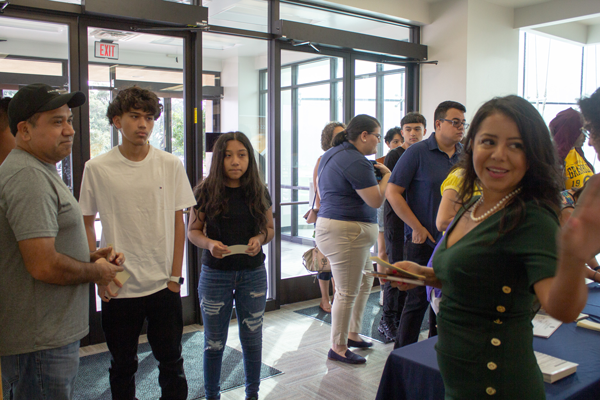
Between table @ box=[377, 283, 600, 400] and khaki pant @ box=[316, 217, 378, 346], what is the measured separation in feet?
4.56

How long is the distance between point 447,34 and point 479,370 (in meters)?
5.07

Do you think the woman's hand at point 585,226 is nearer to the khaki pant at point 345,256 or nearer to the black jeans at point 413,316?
the black jeans at point 413,316

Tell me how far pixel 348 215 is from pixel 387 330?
1219 mm

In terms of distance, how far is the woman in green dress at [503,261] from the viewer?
3.50ft

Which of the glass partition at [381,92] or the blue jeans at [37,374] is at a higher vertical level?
the glass partition at [381,92]

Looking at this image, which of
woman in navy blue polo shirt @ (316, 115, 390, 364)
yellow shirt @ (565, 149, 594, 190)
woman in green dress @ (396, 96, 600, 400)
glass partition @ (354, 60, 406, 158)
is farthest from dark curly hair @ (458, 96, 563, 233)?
glass partition @ (354, 60, 406, 158)

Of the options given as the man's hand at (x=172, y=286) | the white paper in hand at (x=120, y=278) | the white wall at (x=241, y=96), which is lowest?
the man's hand at (x=172, y=286)

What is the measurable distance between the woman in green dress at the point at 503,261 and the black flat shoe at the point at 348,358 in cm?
208

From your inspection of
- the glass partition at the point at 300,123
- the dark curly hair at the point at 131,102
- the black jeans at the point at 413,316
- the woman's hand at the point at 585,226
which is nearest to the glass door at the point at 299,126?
the glass partition at the point at 300,123

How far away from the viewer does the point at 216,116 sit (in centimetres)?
415

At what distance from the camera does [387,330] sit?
3.73 m

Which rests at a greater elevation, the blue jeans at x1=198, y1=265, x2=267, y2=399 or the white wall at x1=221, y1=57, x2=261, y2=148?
the white wall at x1=221, y1=57, x2=261, y2=148

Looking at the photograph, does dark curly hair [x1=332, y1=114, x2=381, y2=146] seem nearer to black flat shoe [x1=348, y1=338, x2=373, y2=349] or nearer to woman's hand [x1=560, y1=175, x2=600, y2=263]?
black flat shoe [x1=348, y1=338, x2=373, y2=349]

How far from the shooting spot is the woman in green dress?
1066mm
